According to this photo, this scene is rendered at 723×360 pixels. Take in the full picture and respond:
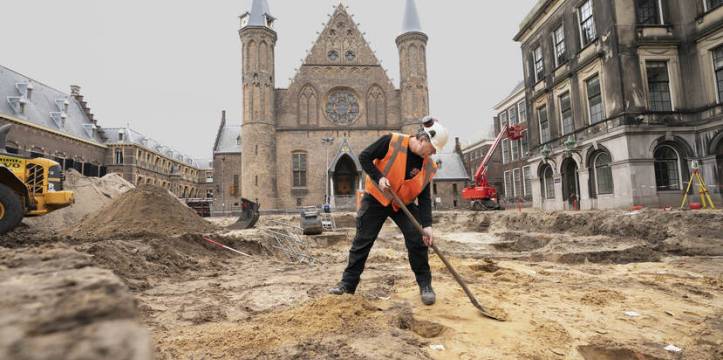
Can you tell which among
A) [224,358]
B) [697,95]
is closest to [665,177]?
[697,95]

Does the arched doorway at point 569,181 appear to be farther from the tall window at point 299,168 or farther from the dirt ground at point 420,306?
the tall window at point 299,168

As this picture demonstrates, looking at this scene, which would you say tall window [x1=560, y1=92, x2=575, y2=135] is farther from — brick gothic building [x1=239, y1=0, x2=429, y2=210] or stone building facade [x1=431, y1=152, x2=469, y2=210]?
stone building facade [x1=431, y1=152, x2=469, y2=210]

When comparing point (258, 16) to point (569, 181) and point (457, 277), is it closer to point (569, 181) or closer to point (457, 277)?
point (569, 181)

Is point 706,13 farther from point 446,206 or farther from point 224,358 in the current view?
point 446,206

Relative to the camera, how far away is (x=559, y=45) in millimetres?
17344

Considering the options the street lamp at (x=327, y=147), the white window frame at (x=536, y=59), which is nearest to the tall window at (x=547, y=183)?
the white window frame at (x=536, y=59)

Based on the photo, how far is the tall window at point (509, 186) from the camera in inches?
1288

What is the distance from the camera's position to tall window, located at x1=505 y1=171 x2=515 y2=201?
1288 inches

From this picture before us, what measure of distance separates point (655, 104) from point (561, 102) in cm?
445

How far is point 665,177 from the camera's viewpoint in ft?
42.0

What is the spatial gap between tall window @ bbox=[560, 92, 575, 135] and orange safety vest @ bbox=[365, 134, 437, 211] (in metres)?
15.5

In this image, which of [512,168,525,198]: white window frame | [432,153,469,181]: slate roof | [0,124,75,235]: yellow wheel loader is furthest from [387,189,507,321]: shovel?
[432,153,469,181]: slate roof

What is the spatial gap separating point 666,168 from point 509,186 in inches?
811

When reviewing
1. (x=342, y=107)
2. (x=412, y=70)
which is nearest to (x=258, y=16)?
(x=342, y=107)
